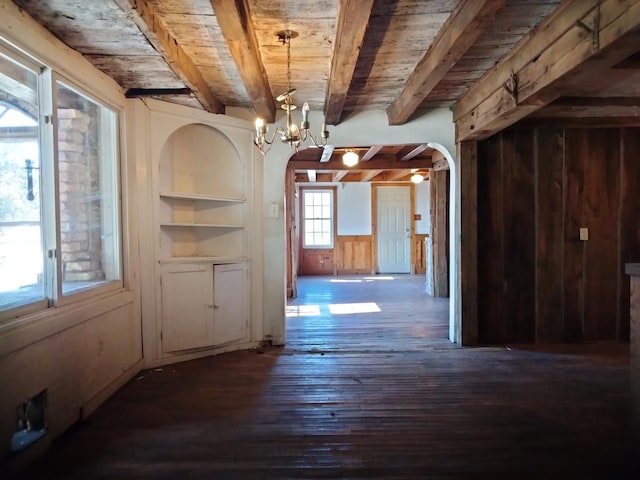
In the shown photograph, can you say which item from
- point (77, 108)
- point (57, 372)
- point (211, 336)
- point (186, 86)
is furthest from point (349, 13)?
point (211, 336)

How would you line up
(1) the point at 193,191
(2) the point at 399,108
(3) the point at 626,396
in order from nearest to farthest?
(3) the point at 626,396 → (2) the point at 399,108 → (1) the point at 193,191

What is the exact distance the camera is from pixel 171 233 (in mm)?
3879

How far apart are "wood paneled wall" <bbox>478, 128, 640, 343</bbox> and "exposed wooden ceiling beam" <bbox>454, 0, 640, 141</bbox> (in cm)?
86

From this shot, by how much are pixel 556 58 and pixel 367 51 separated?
3.76 ft

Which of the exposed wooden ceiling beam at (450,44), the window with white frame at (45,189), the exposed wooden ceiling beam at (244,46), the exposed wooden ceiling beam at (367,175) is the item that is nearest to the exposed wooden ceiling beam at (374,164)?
the exposed wooden ceiling beam at (367,175)

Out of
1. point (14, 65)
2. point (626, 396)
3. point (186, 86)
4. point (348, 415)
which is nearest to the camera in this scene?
point (14, 65)

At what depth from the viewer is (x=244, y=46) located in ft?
8.31

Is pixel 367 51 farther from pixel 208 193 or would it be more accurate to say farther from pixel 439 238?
pixel 439 238

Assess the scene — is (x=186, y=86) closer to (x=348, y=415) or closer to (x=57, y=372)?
(x=57, y=372)

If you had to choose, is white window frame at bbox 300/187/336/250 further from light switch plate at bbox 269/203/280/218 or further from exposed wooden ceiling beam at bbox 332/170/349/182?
light switch plate at bbox 269/203/280/218

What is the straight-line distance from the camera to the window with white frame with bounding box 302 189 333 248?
10492mm

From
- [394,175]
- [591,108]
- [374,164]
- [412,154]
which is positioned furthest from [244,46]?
[394,175]

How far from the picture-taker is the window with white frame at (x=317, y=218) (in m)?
10.5

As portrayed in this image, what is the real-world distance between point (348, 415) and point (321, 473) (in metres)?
0.63
